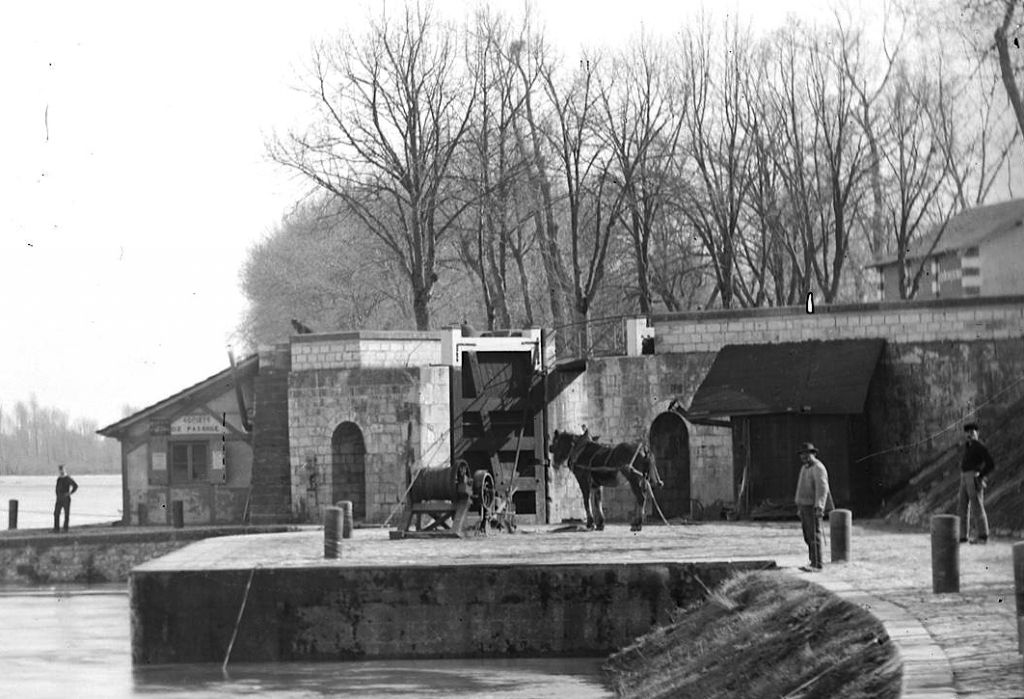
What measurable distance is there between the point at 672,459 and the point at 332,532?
14.9 meters

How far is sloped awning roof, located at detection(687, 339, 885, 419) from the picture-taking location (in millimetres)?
38281

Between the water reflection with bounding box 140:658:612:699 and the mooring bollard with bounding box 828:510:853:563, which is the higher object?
the mooring bollard with bounding box 828:510:853:563

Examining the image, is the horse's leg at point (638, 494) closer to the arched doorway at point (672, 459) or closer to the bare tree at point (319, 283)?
the arched doorway at point (672, 459)

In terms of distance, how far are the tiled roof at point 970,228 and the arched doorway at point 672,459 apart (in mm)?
7196

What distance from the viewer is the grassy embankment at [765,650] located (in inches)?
642

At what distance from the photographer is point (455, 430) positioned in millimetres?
39594

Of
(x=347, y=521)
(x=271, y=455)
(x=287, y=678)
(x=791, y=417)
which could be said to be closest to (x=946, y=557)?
(x=287, y=678)

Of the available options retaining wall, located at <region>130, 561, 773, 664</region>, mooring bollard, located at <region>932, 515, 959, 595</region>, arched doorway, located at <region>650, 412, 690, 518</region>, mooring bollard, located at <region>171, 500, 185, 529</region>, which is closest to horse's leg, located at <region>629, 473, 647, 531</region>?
arched doorway, located at <region>650, 412, 690, 518</region>

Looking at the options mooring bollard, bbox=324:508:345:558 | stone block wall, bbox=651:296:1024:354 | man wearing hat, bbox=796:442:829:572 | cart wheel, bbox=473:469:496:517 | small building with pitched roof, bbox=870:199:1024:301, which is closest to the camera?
man wearing hat, bbox=796:442:829:572

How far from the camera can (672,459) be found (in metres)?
41.7

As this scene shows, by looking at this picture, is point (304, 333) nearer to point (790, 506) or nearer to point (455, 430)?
point (455, 430)

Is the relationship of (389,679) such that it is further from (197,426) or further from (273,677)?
(197,426)

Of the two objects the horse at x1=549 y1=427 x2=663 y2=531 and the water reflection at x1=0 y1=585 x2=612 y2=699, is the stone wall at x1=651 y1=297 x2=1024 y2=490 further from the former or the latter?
the water reflection at x1=0 y1=585 x2=612 y2=699

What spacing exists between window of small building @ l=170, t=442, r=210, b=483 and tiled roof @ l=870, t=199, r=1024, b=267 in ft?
60.0
